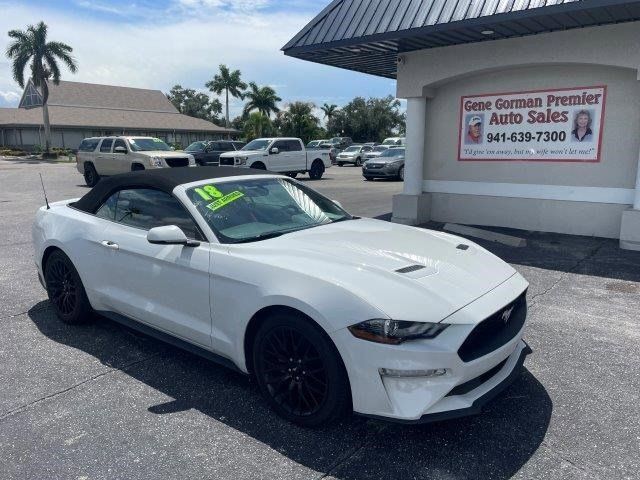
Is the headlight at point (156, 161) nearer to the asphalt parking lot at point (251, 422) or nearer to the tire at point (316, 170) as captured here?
the tire at point (316, 170)

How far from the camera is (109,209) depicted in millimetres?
4508

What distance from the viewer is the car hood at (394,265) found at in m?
2.80

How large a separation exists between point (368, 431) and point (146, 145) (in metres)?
17.9

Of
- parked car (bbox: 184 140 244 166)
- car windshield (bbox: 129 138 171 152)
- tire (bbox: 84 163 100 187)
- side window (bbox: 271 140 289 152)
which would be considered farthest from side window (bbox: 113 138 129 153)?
side window (bbox: 271 140 289 152)

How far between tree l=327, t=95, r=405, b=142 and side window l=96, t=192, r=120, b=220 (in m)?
65.4

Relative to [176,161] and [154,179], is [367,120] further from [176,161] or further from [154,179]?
[154,179]

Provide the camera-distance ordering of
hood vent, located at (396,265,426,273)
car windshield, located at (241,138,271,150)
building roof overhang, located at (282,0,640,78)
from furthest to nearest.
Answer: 1. car windshield, located at (241,138,271,150)
2. building roof overhang, located at (282,0,640,78)
3. hood vent, located at (396,265,426,273)

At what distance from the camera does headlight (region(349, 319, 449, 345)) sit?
2682mm

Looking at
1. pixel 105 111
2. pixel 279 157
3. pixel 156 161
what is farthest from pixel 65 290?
pixel 105 111

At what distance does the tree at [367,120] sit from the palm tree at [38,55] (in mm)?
36598

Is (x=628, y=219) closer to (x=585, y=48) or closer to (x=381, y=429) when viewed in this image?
(x=585, y=48)

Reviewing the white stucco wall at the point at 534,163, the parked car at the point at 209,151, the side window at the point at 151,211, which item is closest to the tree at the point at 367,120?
the parked car at the point at 209,151

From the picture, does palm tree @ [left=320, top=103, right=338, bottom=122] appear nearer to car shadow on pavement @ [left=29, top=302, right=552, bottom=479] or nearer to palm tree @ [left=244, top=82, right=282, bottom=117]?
palm tree @ [left=244, top=82, right=282, bottom=117]

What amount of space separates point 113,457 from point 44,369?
1479 millimetres
